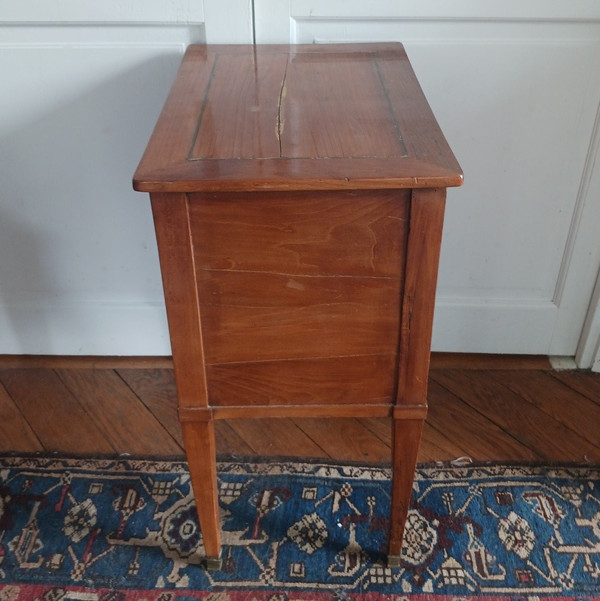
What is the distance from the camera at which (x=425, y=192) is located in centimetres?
77

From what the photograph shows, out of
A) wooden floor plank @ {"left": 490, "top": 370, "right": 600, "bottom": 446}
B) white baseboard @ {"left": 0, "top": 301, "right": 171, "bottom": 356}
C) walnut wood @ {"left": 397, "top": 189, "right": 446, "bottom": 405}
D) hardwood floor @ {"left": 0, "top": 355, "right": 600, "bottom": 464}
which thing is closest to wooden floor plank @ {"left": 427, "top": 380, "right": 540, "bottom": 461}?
hardwood floor @ {"left": 0, "top": 355, "right": 600, "bottom": 464}

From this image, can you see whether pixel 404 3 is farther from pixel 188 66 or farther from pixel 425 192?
pixel 425 192

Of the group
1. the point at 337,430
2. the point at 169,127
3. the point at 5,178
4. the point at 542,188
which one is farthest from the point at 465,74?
the point at 5,178

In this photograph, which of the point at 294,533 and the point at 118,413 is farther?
the point at 118,413

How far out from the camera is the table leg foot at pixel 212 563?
3.76 ft

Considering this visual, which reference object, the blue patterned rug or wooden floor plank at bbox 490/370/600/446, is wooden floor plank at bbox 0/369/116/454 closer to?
the blue patterned rug

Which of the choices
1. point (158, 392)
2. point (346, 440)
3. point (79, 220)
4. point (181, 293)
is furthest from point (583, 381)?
point (79, 220)

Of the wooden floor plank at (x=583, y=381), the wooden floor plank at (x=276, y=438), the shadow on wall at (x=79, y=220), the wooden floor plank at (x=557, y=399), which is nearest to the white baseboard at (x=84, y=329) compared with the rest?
the shadow on wall at (x=79, y=220)

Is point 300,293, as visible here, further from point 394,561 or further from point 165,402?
point 165,402

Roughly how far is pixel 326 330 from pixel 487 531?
22.4 inches

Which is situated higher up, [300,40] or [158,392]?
[300,40]

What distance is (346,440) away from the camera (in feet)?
4.54

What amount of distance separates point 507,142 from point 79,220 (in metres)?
0.87

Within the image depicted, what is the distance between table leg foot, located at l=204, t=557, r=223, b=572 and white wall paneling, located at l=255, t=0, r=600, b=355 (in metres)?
0.70
